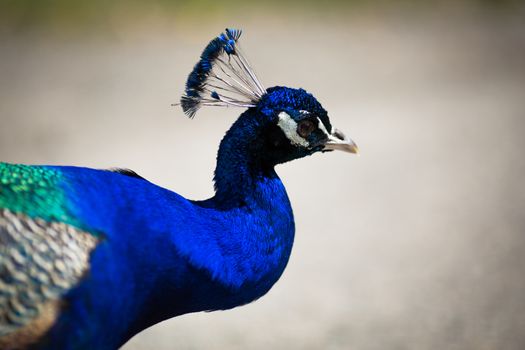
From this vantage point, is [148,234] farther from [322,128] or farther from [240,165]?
[322,128]

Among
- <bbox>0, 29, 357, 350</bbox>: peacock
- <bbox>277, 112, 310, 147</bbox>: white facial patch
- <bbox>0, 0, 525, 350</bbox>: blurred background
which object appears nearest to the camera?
<bbox>0, 29, 357, 350</bbox>: peacock

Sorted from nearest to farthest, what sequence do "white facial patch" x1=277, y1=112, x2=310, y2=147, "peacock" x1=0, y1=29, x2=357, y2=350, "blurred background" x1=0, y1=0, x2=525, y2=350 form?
"peacock" x1=0, y1=29, x2=357, y2=350 → "white facial patch" x1=277, y1=112, x2=310, y2=147 → "blurred background" x1=0, y1=0, x2=525, y2=350

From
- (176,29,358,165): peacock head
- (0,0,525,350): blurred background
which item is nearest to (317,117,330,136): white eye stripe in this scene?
(176,29,358,165): peacock head


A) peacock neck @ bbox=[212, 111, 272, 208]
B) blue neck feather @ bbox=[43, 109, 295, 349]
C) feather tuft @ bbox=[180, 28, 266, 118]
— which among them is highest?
feather tuft @ bbox=[180, 28, 266, 118]

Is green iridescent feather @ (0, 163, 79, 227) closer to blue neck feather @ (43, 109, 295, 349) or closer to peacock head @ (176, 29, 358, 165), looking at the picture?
blue neck feather @ (43, 109, 295, 349)

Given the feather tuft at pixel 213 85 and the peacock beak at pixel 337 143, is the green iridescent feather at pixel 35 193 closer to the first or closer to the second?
the feather tuft at pixel 213 85

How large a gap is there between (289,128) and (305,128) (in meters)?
0.04

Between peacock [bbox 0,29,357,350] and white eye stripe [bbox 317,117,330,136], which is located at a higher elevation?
white eye stripe [bbox 317,117,330,136]

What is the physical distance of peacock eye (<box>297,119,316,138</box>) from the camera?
142 cm

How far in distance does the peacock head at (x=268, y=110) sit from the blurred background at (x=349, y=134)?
97cm

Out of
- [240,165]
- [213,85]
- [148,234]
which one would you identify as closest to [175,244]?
[148,234]

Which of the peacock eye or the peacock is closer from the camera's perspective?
the peacock

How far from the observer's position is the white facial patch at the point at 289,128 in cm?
140

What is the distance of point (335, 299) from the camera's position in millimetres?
2471
